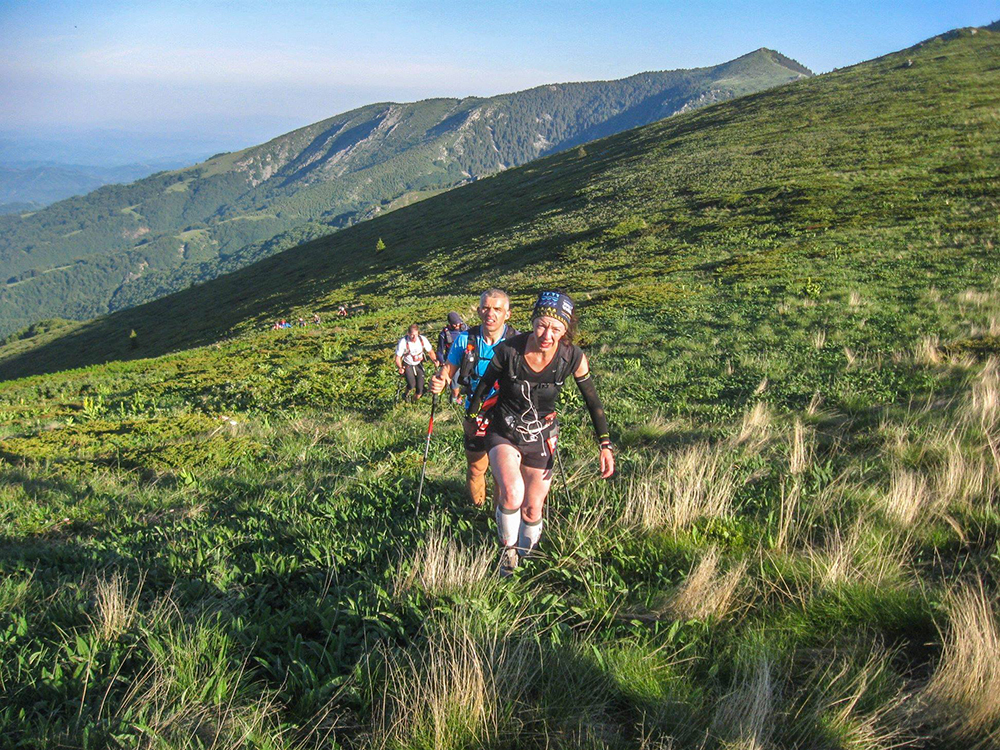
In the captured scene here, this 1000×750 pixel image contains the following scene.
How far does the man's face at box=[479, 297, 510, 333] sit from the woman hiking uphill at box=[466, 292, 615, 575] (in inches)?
25.9

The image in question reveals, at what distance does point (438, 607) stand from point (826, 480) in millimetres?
3538

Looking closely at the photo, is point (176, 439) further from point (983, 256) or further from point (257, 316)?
point (257, 316)

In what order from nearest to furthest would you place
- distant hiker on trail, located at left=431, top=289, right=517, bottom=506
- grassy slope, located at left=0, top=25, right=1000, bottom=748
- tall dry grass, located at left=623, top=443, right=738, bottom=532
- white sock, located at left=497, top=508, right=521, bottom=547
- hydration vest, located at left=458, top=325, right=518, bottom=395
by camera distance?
grassy slope, located at left=0, top=25, right=1000, bottom=748, white sock, located at left=497, top=508, right=521, bottom=547, tall dry grass, located at left=623, top=443, right=738, bottom=532, distant hiker on trail, located at left=431, top=289, right=517, bottom=506, hydration vest, located at left=458, top=325, right=518, bottom=395

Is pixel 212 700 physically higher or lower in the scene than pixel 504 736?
higher

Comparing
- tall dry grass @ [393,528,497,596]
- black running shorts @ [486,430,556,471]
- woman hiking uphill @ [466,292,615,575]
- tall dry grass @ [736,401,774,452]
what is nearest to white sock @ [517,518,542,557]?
woman hiking uphill @ [466,292,615,575]

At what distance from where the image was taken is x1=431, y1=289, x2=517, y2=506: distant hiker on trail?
5129 millimetres

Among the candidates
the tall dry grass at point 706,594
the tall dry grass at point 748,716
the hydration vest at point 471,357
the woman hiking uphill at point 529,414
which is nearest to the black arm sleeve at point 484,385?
the woman hiking uphill at point 529,414

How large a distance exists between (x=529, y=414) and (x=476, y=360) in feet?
3.74

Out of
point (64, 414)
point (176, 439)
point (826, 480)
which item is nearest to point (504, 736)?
point (826, 480)

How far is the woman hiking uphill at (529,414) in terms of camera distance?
13.8 ft

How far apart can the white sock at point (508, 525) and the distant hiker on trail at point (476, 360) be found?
39.5 inches

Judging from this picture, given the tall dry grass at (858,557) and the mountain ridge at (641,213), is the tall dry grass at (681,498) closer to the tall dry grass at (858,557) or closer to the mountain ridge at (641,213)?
the tall dry grass at (858,557)

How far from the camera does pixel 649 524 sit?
4184mm

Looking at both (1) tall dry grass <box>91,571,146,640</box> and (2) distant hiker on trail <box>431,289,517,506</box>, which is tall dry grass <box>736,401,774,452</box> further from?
(1) tall dry grass <box>91,571,146,640</box>
